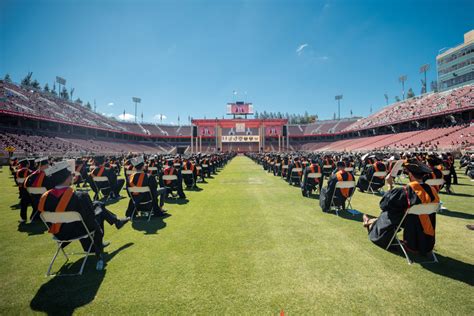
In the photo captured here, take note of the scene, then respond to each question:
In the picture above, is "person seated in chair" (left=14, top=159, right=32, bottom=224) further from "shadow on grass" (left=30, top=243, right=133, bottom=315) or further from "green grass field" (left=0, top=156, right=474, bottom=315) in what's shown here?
"shadow on grass" (left=30, top=243, right=133, bottom=315)

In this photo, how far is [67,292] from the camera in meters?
3.11

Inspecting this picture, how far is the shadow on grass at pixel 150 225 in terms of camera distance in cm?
560

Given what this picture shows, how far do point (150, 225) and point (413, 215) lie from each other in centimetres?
579

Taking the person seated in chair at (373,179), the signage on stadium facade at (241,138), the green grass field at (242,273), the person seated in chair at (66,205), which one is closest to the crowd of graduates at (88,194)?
the person seated in chair at (66,205)

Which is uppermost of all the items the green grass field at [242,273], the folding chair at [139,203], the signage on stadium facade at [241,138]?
the signage on stadium facade at [241,138]

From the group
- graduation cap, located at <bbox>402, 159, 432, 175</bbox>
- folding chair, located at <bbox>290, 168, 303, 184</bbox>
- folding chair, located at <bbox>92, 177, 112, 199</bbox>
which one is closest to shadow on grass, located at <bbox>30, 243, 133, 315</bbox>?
graduation cap, located at <bbox>402, 159, 432, 175</bbox>

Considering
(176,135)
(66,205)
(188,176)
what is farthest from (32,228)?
(176,135)

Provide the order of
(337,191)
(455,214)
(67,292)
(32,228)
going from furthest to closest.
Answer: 1. (337,191)
2. (455,214)
3. (32,228)
4. (67,292)

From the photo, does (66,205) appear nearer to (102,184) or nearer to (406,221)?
(406,221)

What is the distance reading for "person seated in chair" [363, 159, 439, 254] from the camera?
3785 mm

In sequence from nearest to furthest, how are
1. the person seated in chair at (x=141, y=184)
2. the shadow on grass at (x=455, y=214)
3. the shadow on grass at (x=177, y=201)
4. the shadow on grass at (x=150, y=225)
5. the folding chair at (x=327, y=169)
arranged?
the shadow on grass at (x=150, y=225) < the person seated in chair at (x=141, y=184) < the shadow on grass at (x=455, y=214) < the shadow on grass at (x=177, y=201) < the folding chair at (x=327, y=169)

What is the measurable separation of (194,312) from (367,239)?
3.89 meters

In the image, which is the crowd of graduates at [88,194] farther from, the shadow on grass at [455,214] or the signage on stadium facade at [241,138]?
the signage on stadium facade at [241,138]

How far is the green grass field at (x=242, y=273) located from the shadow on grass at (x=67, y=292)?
0.01 meters
